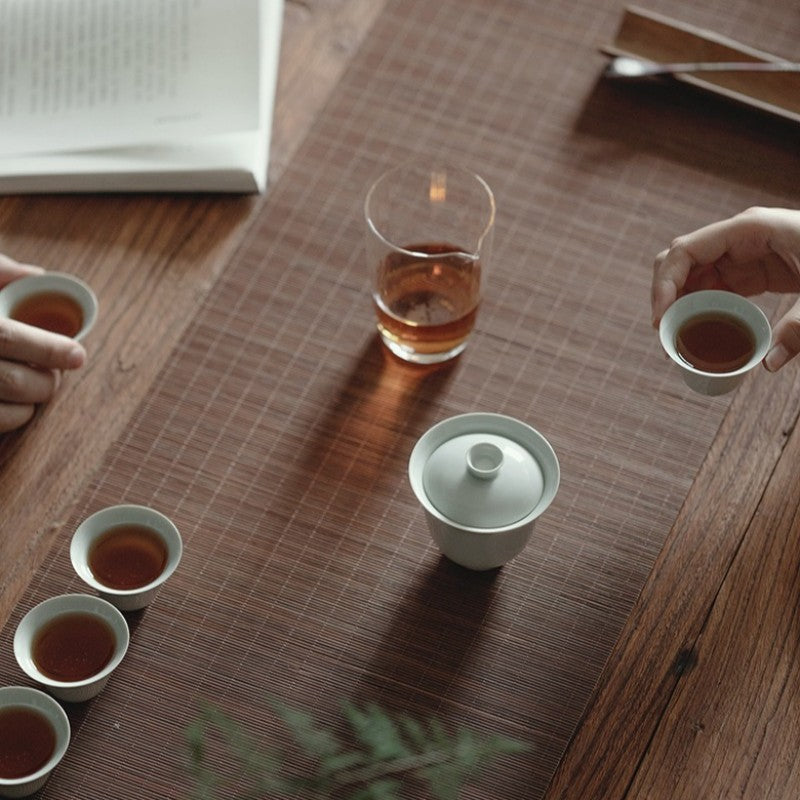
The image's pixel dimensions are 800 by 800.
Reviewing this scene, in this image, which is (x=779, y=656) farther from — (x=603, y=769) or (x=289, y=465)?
(x=289, y=465)

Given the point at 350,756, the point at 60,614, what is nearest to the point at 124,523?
the point at 60,614

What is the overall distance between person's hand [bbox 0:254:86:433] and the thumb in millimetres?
710

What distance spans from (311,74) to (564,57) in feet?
1.12

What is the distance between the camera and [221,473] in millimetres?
1241

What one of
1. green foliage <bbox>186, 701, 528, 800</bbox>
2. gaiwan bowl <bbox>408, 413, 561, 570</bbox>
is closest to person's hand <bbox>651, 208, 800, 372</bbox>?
gaiwan bowl <bbox>408, 413, 561, 570</bbox>

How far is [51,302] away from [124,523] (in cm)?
32

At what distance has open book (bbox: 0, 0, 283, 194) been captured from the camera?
1455mm

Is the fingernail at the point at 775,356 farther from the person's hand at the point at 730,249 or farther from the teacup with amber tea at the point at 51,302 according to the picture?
the teacup with amber tea at the point at 51,302

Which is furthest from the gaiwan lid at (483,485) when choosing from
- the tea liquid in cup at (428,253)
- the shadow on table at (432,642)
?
the tea liquid in cup at (428,253)

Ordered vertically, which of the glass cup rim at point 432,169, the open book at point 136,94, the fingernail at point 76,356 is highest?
A: the glass cup rim at point 432,169

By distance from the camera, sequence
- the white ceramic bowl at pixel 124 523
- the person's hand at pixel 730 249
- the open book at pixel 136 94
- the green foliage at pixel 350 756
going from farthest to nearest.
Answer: the open book at pixel 136 94
the person's hand at pixel 730 249
the white ceramic bowl at pixel 124 523
the green foliage at pixel 350 756

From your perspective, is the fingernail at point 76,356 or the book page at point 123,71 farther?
the book page at point 123,71

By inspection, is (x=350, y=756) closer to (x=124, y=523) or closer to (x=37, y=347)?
(x=124, y=523)

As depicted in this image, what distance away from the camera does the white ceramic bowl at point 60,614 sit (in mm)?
1043
